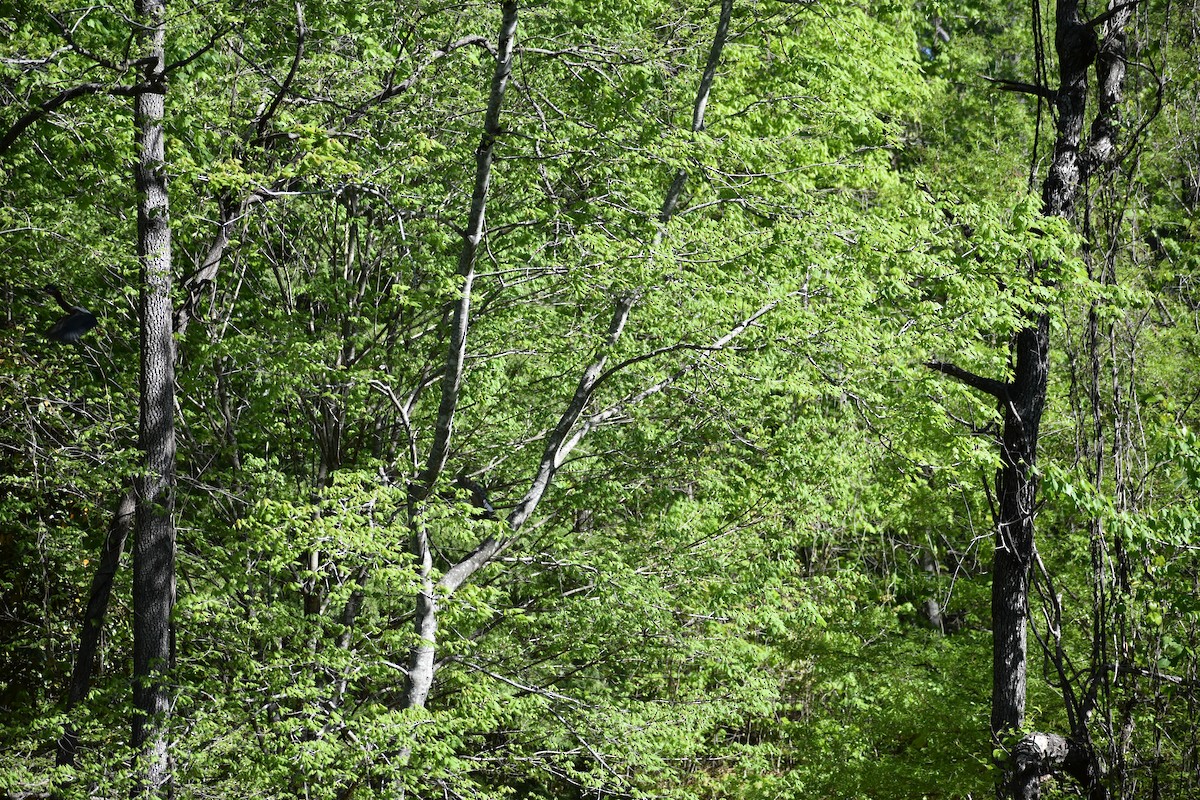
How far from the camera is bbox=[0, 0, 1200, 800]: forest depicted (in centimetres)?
776

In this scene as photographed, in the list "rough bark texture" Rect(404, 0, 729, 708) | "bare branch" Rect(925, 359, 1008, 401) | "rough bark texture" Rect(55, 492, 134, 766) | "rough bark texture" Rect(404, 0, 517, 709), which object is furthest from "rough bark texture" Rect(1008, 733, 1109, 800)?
"rough bark texture" Rect(55, 492, 134, 766)

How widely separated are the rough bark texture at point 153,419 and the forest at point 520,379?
0.03 m

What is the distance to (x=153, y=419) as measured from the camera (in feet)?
27.9

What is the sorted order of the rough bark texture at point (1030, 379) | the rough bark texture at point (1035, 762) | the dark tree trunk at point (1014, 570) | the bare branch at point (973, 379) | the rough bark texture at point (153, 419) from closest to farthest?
the rough bark texture at point (1035, 762), the rough bark texture at point (153, 419), the rough bark texture at point (1030, 379), the dark tree trunk at point (1014, 570), the bare branch at point (973, 379)

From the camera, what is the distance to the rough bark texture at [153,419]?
811 cm

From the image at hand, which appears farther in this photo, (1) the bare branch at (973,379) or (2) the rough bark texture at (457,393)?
(1) the bare branch at (973,379)

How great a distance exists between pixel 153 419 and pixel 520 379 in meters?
3.73

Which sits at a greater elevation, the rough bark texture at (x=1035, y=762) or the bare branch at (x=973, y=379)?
the bare branch at (x=973, y=379)

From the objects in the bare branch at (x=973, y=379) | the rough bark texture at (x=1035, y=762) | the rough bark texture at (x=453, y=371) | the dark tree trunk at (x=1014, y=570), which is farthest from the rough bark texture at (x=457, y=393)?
the rough bark texture at (x=1035, y=762)

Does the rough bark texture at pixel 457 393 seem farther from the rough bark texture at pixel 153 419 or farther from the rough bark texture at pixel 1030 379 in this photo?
the rough bark texture at pixel 1030 379

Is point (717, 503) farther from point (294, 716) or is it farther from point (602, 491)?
point (294, 716)

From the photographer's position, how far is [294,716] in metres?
8.00

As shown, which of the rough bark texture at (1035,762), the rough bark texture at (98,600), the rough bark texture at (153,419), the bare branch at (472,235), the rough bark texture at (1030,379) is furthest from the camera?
the rough bark texture at (98,600)

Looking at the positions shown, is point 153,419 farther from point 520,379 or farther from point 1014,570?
point 1014,570
